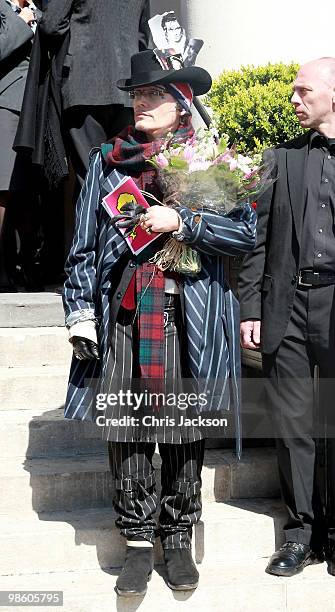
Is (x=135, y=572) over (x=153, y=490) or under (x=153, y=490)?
under

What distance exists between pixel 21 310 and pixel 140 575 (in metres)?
1.89

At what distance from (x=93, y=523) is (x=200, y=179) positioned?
4.90 feet

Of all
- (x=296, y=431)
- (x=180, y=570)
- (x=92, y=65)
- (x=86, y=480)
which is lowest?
(x=180, y=570)

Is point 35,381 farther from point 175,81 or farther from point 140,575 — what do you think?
point 175,81

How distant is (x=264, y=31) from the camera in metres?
5.15

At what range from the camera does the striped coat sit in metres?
3.27

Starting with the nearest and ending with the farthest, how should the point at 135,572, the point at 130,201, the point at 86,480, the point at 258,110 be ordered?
the point at 130,201 → the point at 135,572 → the point at 86,480 → the point at 258,110

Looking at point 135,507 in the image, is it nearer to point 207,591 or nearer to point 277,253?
point 207,591

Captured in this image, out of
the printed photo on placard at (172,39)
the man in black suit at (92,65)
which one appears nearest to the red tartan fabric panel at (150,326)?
the printed photo on placard at (172,39)

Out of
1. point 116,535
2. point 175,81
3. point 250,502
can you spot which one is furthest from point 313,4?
point 116,535

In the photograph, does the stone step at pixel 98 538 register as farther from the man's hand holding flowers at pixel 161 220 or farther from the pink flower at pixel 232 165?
the pink flower at pixel 232 165

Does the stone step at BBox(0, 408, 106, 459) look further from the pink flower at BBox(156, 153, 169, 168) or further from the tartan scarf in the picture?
the pink flower at BBox(156, 153, 169, 168)

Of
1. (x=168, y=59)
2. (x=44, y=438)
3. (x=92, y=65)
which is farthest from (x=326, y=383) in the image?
(x=92, y=65)

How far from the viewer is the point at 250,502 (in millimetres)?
4004
